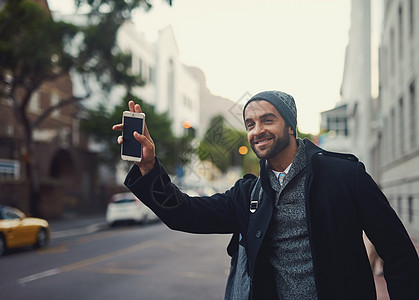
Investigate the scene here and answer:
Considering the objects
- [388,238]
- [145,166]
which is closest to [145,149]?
[145,166]

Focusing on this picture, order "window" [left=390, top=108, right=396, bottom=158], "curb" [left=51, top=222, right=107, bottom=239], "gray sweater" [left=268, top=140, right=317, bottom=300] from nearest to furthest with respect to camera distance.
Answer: "gray sweater" [left=268, top=140, right=317, bottom=300] → "curb" [left=51, top=222, right=107, bottom=239] → "window" [left=390, top=108, right=396, bottom=158]

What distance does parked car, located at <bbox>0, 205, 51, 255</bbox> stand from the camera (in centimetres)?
1316

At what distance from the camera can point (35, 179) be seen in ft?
75.4

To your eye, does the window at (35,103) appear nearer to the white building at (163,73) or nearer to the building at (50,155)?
the building at (50,155)

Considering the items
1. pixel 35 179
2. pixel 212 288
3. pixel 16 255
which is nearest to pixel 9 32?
pixel 35 179

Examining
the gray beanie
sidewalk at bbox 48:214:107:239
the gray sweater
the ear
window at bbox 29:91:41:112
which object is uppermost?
window at bbox 29:91:41:112

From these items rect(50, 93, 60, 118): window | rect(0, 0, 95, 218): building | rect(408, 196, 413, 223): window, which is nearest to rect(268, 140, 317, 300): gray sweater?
rect(408, 196, 413, 223): window

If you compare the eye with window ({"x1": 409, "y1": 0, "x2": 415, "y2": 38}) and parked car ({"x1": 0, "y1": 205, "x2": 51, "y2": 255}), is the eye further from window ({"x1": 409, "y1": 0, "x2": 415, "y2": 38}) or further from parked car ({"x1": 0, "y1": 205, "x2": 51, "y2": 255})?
window ({"x1": 409, "y1": 0, "x2": 415, "y2": 38})

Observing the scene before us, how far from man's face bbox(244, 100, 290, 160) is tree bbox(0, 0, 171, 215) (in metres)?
16.2

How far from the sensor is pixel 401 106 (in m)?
19.4

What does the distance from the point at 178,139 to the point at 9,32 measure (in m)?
20.2

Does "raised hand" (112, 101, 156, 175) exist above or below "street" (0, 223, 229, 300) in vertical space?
above

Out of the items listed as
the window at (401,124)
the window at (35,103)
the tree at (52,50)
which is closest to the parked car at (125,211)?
the tree at (52,50)

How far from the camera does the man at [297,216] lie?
7.33ft
